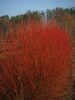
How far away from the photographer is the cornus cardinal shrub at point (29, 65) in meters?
5.41

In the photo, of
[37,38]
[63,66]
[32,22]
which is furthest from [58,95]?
[32,22]

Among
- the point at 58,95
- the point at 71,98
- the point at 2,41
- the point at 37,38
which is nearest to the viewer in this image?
the point at 2,41

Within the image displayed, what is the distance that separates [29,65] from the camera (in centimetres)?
546

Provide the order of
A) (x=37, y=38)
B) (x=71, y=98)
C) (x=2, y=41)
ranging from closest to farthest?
1. (x=2, y=41)
2. (x=37, y=38)
3. (x=71, y=98)

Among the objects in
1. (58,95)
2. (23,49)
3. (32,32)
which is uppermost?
(32,32)

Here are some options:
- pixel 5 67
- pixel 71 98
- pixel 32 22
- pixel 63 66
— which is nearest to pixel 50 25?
pixel 32 22

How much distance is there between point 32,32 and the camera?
5551 millimetres

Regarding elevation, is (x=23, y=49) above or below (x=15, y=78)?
above

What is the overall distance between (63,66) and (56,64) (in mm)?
443

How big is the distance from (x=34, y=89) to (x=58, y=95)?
0.91 metres

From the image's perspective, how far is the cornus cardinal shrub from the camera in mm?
5406

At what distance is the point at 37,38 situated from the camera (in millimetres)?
5633

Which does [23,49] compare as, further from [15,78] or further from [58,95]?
[58,95]

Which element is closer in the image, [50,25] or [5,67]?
[5,67]
